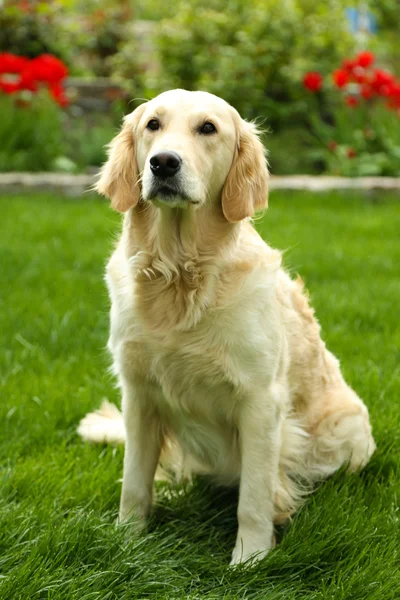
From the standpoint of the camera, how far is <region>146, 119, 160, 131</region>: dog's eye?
2580mm

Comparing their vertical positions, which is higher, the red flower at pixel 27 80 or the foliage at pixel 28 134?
the red flower at pixel 27 80

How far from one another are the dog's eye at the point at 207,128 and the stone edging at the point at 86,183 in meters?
4.92

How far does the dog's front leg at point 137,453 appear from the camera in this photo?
2.78m

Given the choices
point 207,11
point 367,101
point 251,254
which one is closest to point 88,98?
point 207,11

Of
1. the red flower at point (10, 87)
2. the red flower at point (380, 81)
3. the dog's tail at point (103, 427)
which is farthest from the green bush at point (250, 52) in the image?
the dog's tail at point (103, 427)

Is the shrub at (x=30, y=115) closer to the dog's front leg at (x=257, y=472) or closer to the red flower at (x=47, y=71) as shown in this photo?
the red flower at (x=47, y=71)

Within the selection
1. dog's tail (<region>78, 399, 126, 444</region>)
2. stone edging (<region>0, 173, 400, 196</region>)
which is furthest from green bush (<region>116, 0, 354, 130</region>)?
dog's tail (<region>78, 399, 126, 444</region>)

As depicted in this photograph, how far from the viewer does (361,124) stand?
345 inches

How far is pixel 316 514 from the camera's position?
2670mm

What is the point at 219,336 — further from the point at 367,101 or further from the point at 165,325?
the point at 367,101

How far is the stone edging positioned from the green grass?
1.97 metres

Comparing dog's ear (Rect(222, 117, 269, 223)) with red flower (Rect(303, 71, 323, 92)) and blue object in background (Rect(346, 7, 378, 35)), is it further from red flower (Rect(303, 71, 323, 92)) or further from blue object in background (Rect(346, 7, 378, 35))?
blue object in background (Rect(346, 7, 378, 35))

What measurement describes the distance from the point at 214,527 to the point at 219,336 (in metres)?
0.65

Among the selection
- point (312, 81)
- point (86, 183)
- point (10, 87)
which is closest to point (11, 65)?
point (10, 87)
